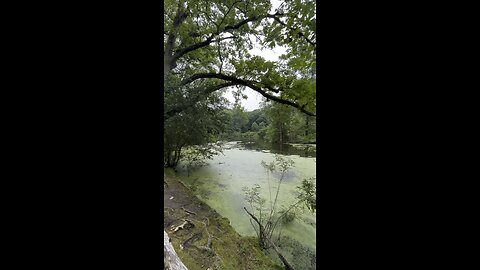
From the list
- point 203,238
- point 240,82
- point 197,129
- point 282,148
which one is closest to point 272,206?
point 282,148

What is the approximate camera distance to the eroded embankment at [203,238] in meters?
2.16

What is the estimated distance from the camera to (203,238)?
245 cm

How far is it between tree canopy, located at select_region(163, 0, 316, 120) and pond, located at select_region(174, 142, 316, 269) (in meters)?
0.63

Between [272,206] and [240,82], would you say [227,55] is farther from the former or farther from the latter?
[272,206]

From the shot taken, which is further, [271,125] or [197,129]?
[197,129]

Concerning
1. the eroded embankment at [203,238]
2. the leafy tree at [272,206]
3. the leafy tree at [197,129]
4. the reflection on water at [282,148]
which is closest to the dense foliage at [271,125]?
the reflection on water at [282,148]

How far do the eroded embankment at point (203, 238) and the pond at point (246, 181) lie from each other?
4.6 inches

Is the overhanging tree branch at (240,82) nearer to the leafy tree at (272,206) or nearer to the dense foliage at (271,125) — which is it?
the dense foliage at (271,125)

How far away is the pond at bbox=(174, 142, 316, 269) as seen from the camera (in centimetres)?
215

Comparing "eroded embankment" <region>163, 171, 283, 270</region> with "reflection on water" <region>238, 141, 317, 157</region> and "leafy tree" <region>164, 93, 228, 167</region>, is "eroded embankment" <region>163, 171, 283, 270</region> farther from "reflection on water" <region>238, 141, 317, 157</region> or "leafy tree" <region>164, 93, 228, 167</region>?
"reflection on water" <region>238, 141, 317, 157</region>

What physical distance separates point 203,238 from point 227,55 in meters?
2.38
